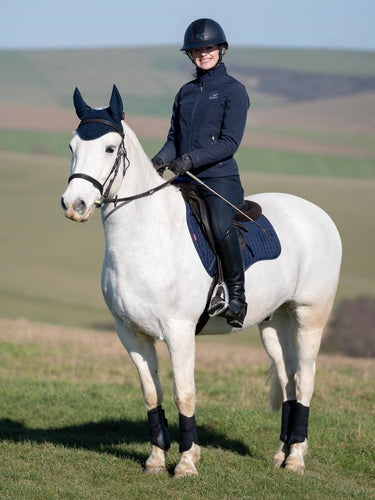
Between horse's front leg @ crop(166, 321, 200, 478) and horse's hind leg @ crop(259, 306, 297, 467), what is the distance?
1.48 m

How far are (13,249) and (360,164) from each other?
47.8 m

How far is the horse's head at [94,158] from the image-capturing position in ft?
18.9

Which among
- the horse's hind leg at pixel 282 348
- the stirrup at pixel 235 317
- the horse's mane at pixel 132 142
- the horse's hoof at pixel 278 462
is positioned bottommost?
the horse's hoof at pixel 278 462

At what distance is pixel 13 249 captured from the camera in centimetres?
5953

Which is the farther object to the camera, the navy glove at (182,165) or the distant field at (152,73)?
the distant field at (152,73)

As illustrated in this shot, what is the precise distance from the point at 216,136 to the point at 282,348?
2.59m

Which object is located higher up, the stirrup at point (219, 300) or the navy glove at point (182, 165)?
the navy glove at point (182, 165)

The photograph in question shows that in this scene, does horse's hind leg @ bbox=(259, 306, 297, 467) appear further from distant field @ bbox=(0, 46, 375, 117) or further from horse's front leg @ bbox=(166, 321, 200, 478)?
distant field @ bbox=(0, 46, 375, 117)

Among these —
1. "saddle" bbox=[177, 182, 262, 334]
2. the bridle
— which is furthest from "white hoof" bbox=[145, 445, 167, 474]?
the bridle

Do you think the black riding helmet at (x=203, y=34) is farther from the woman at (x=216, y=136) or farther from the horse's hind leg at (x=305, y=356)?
the horse's hind leg at (x=305, y=356)

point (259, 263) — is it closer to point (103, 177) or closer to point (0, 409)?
point (103, 177)

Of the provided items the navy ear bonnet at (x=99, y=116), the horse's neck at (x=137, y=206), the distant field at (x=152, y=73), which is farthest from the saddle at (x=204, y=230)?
the distant field at (x=152, y=73)

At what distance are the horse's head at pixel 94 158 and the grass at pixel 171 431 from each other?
7.94ft

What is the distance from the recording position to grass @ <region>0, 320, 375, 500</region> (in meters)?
6.66
